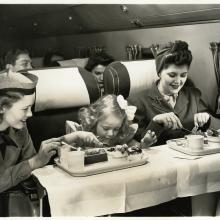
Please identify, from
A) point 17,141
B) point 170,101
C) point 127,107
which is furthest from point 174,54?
point 17,141

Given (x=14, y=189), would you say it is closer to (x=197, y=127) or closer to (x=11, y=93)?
(x=11, y=93)

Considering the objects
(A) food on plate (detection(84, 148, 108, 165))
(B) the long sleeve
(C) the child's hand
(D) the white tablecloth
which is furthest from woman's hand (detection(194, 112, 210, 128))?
(B) the long sleeve

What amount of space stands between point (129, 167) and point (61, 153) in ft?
0.81

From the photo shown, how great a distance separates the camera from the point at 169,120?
1754 mm

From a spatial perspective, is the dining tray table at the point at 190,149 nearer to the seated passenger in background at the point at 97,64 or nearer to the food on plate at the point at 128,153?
the food on plate at the point at 128,153

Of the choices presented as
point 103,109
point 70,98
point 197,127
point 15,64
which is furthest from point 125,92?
point 15,64

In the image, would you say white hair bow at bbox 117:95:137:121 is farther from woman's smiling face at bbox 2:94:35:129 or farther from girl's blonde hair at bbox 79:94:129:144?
woman's smiling face at bbox 2:94:35:129

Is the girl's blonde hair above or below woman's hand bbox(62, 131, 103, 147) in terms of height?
above

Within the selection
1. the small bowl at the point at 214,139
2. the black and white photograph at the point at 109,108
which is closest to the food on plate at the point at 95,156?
the black and white photograph at the point at 109,108

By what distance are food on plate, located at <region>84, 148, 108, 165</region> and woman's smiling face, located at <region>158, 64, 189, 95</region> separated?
0.56m

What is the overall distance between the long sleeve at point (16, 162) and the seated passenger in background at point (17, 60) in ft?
Answer: 0.81

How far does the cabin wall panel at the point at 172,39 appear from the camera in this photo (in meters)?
1.62

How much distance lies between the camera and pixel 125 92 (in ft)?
5.55

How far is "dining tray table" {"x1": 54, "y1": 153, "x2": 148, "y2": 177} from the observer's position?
122 centimetres
